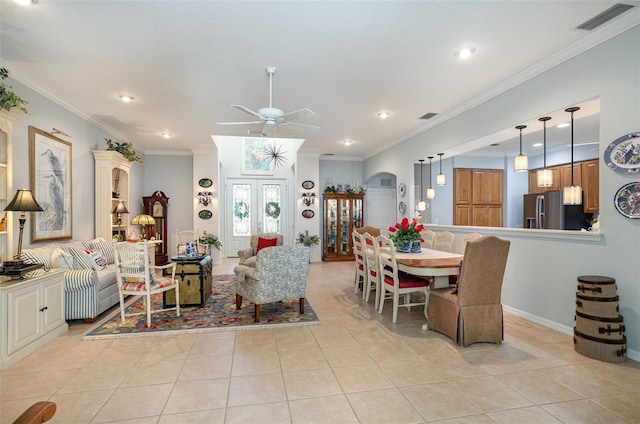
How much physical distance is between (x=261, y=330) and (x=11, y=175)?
3222 millimetres

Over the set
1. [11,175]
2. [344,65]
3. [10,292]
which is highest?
[344,65]

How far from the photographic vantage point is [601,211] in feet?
10.0

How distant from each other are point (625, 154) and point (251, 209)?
8.16m

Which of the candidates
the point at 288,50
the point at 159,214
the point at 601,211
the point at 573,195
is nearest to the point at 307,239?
the point at 159,214

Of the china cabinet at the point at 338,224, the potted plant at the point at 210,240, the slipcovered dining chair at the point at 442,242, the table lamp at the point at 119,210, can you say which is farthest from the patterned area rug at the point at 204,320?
the china cabinet at the point at 338,224

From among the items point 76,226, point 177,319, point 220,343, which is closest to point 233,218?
point 76,226

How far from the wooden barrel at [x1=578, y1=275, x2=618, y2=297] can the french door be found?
7.35 metres

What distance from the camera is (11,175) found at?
3545 millimetres

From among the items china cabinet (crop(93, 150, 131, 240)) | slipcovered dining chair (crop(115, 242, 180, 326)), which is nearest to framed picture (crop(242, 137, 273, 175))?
china cabinet (crop(93, 150, 131, 240))

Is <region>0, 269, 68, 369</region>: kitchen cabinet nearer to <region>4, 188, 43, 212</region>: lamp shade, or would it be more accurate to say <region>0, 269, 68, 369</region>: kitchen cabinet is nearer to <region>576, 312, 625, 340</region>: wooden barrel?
<region>4, 188, 43, 212</region>: lamp shade

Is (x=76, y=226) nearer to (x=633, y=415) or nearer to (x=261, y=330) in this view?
(x=261, y=330)

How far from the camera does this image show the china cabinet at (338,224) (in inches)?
345

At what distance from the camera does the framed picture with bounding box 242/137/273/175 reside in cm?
943

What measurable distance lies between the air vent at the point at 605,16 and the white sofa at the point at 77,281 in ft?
18.7
